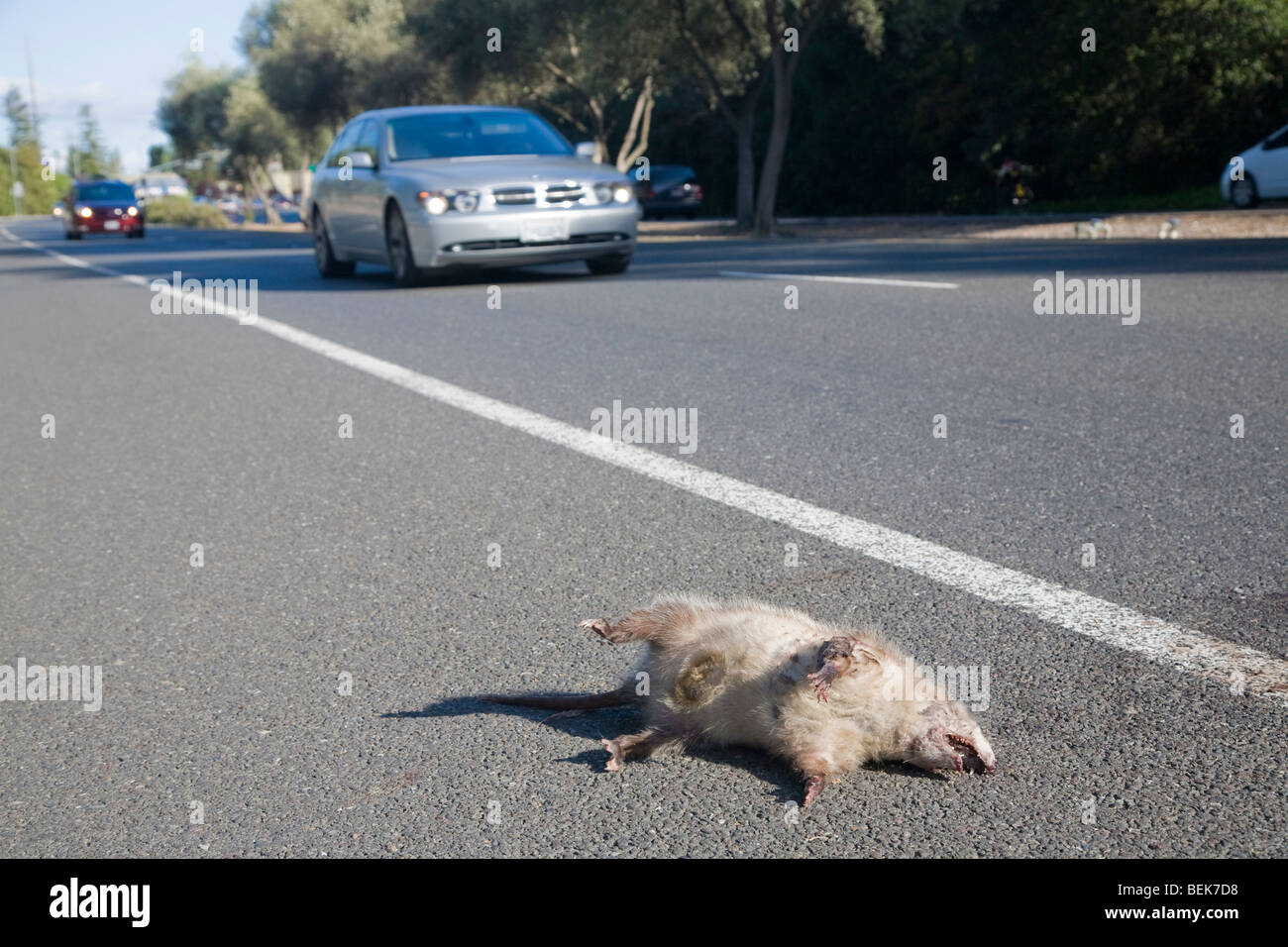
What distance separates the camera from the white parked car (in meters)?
23.3

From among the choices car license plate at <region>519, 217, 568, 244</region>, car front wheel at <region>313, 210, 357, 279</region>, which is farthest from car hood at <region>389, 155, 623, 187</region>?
car front wheel at <region>313, 210, 357, 279</region>

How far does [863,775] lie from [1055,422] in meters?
3.44

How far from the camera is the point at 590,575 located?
3.89 metres

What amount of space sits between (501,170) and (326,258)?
380 centimetres

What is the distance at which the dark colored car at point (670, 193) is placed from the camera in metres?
39.9

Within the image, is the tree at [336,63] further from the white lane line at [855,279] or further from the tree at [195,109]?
the white lane line at [855,279]

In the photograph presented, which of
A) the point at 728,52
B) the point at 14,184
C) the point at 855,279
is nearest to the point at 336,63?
the point at 728,52

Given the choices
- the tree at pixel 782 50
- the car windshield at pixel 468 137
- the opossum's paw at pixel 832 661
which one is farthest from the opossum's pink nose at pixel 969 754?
the tree at pixel 782 50

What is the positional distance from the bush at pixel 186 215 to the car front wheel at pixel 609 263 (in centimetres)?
4373

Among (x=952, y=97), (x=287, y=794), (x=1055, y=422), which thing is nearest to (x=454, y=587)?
(x=287, y=794)

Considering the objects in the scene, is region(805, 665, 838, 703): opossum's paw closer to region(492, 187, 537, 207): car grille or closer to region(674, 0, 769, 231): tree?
region(492, 187, 537, 207): car grille

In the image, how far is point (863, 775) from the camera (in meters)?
2.60
